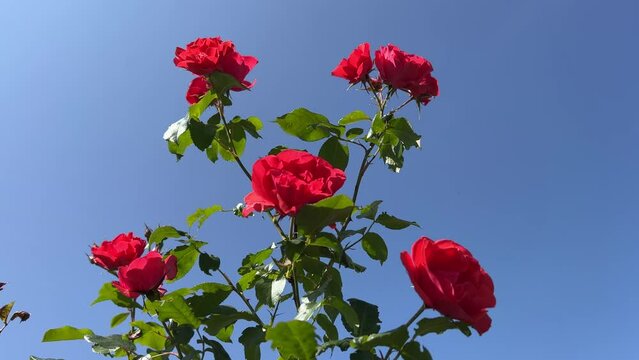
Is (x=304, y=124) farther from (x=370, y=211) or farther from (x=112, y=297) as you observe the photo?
(x=112, y=297)

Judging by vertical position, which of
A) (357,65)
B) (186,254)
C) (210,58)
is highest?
(357,65)

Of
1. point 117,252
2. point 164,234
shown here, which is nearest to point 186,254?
point 164,234

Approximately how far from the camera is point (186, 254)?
5.70 ft

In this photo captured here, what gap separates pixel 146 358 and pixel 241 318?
12.2 inches

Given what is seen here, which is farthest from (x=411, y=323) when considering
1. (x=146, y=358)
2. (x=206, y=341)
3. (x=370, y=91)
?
(x=370, y=91)

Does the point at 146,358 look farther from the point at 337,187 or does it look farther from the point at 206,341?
the point at 337,187

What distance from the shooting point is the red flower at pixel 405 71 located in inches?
76.9

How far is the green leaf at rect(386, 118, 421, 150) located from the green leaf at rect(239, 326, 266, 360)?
80 centimetres

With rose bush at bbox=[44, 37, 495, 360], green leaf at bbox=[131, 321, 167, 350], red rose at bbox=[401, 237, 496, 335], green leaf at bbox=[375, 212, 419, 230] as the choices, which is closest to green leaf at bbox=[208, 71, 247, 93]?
rose bush at bbox=[44, 37, 495, 360]

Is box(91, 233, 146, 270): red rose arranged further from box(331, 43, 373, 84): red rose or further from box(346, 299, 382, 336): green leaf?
box(331, 43, 373, 84): red rose

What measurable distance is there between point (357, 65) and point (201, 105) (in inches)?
24.9

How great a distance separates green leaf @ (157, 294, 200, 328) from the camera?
58.1 inches

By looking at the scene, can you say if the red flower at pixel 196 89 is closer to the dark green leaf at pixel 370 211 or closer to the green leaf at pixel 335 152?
the green leaf at pixel 335 152

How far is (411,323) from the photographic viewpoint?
1.10 m
